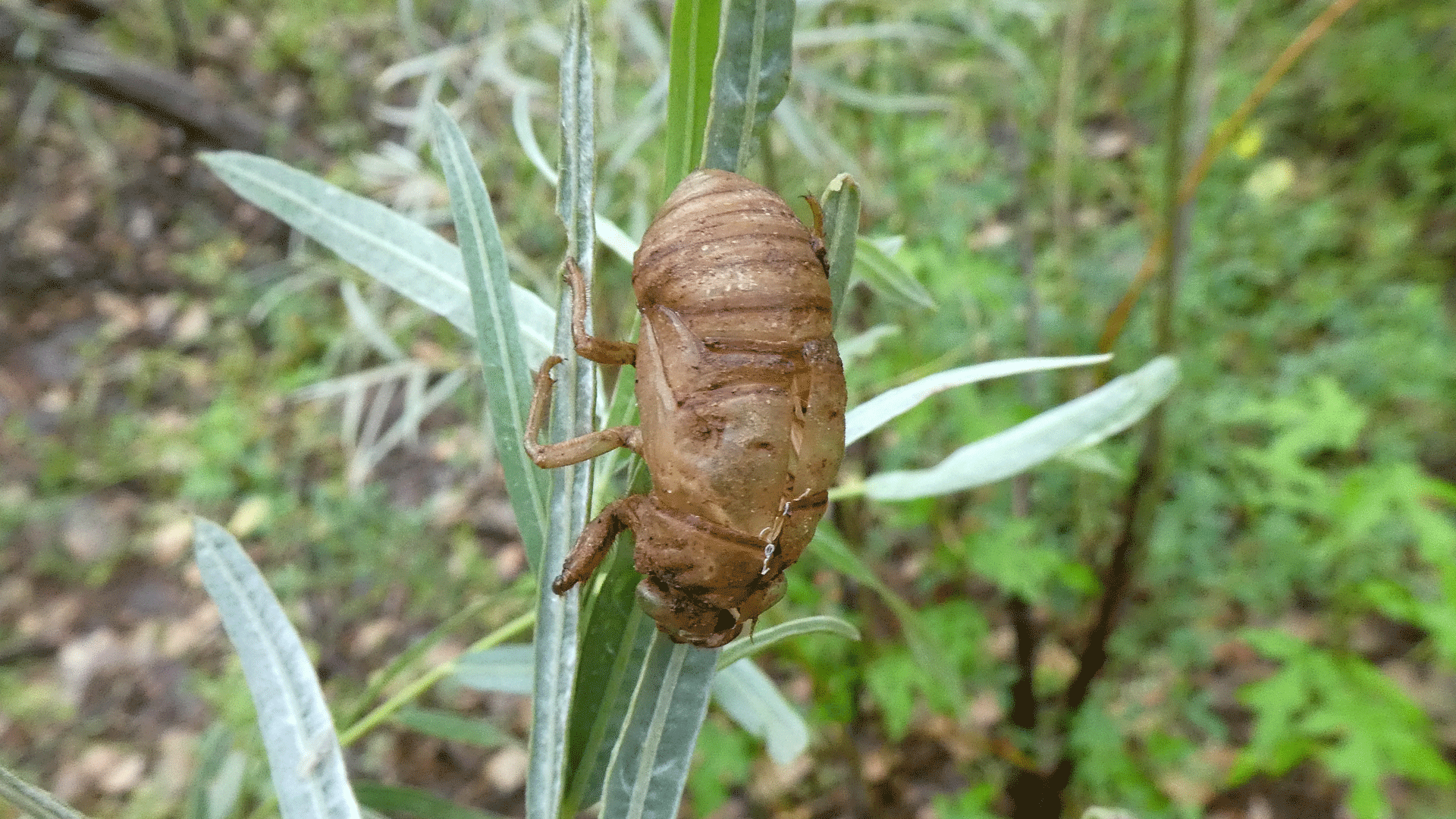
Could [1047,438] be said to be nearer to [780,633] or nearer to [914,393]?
[914,393]

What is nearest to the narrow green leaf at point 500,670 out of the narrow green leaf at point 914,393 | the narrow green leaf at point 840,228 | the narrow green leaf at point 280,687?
the narrow green leaf at point 280,687

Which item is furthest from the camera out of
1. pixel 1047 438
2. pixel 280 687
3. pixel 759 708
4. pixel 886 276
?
pixel 759 708

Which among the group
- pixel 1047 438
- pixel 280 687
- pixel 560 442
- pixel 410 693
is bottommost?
pixel 410 693

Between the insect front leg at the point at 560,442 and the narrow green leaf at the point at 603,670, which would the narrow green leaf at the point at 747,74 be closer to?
the insect front leg at the point at 560,442

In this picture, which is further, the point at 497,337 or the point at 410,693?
the point at 410,693

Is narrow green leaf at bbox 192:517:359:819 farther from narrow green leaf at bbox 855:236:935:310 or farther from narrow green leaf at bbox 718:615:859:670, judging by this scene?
narrow green leaf at bbox 855:236:935:310

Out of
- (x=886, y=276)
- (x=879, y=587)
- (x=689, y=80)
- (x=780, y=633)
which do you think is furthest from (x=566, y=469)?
(x=879, y=587)

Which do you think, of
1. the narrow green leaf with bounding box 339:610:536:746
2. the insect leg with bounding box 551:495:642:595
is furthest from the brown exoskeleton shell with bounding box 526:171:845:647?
the narrow green leaf with bounding box 339:610:536:746

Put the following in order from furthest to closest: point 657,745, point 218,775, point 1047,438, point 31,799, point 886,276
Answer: point 218,775 → point 1047,438 → point 886,276 → point 657,745 → point 31,799
